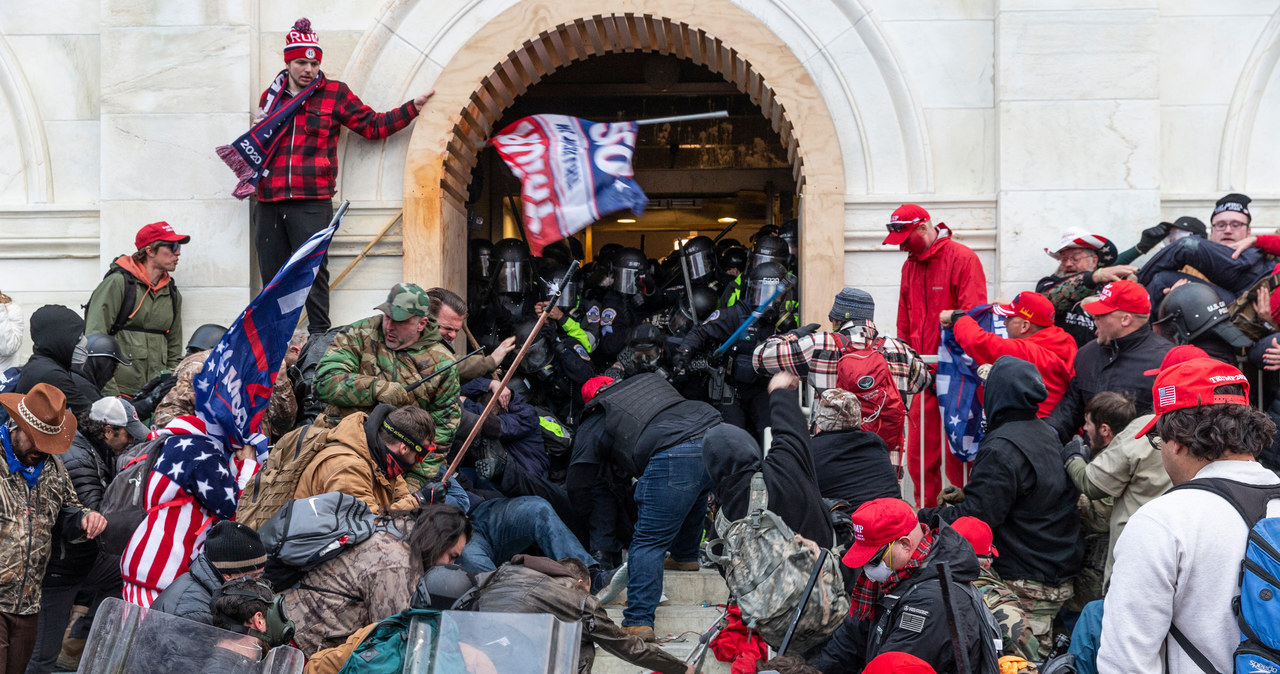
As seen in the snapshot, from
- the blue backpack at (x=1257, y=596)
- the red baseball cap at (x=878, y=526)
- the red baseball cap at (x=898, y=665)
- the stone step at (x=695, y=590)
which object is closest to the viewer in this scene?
the blue backpack at (x=1257, y=596)

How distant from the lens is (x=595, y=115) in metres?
14.6

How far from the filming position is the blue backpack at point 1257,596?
3234 millimetres

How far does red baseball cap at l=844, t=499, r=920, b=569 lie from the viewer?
447cm

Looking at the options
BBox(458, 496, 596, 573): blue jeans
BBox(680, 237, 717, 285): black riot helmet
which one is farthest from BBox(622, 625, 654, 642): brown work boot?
BBox(680, 237, 717, 285): black riot helmet

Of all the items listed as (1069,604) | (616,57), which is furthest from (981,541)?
(616,57)

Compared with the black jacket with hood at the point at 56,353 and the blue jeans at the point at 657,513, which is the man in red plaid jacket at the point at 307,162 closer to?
the black jacket with hood at the point at 56,353

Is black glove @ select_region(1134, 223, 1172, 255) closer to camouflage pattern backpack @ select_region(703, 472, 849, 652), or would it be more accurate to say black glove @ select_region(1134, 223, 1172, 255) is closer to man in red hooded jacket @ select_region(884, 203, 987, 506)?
man in red hooded jacket @ select_region(884, 203, 987, 506)

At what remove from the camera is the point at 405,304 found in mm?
6832

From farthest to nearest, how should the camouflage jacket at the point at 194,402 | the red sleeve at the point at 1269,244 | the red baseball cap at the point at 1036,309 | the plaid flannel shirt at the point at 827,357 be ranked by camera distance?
the red sleeve at the point at 1269,244
the red baseball cap at the point at 1036,309
the plaid flannel shirt at the point at 827,357
the camouflage jacket at the point at 194,402

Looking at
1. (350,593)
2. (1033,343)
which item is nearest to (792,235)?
(1033,343)

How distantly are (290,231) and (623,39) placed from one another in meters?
3.01

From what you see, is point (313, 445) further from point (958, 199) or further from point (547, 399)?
point (958, 199)

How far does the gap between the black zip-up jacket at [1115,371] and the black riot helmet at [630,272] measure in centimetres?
462

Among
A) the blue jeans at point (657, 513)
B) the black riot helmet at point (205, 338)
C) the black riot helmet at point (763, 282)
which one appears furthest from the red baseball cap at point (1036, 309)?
the black riot helmet at point (205, 338)
